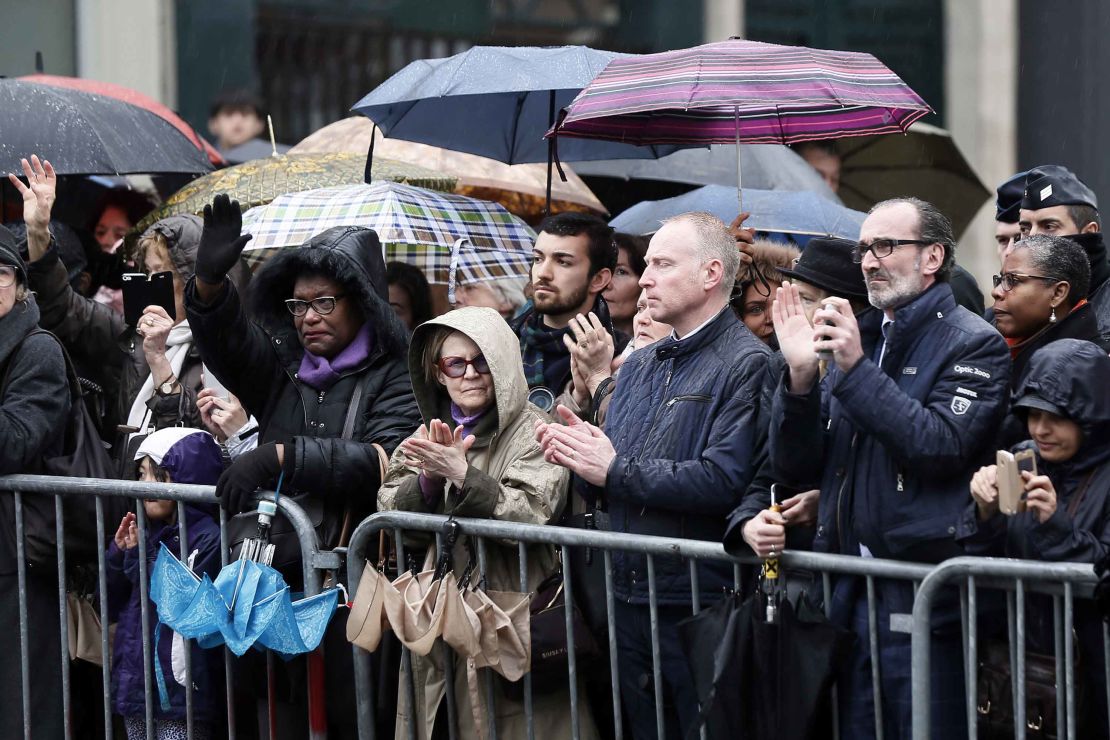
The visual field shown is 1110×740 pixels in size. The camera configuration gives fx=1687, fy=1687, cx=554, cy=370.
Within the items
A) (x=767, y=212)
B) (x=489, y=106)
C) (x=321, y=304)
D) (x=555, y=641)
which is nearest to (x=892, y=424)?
(x=555, y=641)

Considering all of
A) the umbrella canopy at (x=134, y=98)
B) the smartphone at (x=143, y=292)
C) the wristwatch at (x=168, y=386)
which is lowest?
the wristwatch at (x=168, y=386)

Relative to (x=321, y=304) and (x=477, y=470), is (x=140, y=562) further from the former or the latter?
(x=477, y=470)

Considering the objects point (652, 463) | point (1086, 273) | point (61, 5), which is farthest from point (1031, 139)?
point (652, 463)

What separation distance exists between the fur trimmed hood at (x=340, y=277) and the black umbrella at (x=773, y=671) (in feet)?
6.26

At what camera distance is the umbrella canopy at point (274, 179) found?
312 inches

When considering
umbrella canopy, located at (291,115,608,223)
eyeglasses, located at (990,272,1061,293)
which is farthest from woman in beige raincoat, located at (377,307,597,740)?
umbrella canopy, located at (291,115,608,223)

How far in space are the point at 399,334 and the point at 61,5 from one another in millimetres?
8458

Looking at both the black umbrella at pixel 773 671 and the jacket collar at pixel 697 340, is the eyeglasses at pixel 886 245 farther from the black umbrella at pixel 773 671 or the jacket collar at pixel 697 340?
the black umbrella at pixel 773 671

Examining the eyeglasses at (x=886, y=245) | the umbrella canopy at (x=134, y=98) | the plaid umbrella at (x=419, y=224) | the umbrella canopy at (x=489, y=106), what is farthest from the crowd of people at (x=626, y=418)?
the umbrella canopy at (x=134, y=98)

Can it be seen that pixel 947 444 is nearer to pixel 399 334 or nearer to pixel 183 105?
pixel 399 334

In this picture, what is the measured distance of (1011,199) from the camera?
259 inches

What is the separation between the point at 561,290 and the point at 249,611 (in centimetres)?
183

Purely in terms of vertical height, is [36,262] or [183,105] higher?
[183,105]

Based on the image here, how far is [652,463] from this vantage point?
5.18m
